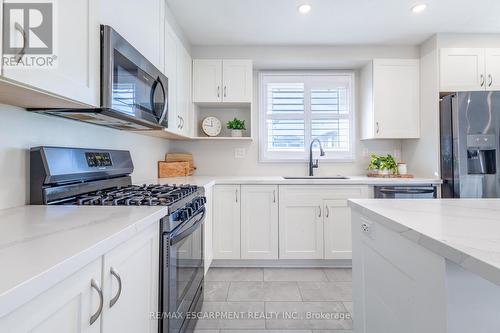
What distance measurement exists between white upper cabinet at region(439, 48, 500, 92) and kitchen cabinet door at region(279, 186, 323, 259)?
5.84 ft

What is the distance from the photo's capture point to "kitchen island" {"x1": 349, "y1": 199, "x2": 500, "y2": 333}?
2.43ft

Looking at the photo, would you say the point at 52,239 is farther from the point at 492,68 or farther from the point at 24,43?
the point at 492,68

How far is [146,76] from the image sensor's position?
5.28 feet

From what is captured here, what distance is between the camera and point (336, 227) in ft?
9.13

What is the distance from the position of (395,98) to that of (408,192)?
1.08 m

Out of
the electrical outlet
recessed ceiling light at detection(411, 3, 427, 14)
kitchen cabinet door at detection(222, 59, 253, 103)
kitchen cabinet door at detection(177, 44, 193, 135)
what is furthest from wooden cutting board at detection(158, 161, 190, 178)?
recessed ceiling light at detection(411, 3, 427, 14)

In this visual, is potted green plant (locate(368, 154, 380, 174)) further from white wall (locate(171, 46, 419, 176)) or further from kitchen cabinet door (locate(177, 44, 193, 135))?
kitchen cabinet door (locate(177, 44, 193, 135))

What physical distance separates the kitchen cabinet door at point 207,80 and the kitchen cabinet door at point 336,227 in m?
1.66

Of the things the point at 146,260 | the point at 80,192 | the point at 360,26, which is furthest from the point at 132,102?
the point at 360,26

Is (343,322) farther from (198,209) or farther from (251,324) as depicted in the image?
(198,209)

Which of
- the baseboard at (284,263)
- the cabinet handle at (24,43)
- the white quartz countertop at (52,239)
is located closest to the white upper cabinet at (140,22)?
the cabinet handle at (24,43)

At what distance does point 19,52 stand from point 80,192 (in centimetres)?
82

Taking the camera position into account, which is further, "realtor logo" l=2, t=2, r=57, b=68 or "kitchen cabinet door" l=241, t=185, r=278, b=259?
"kitchen cabinet door" l=241, t=185, r=278, b=259

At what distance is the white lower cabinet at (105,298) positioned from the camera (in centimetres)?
54
